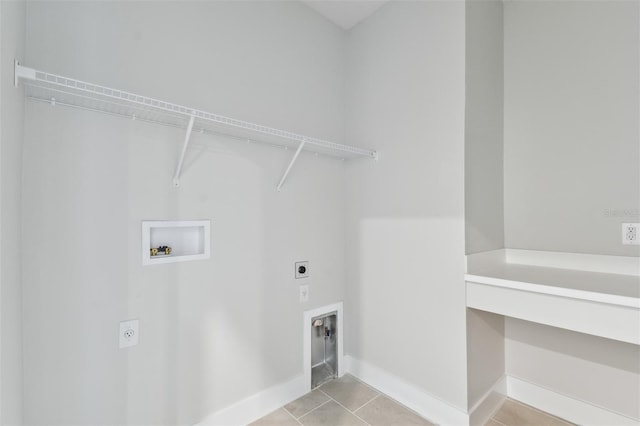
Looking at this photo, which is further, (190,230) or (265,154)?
(265,154)

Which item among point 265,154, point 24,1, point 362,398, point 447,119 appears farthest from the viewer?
point 362,398

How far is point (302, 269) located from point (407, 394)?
1060 millimetres

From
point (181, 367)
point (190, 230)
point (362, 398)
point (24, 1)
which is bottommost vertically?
point (362, 398)

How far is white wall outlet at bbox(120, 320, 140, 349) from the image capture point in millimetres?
1280

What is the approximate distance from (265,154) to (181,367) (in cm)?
127

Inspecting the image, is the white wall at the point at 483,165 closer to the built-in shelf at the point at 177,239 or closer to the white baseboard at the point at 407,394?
the white baseboard at the point at 407,394

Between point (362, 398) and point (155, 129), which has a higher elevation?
point (155, 129)

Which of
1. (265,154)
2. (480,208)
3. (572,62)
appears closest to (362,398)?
(480,208)

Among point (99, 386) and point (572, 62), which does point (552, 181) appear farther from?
point (99, 386)

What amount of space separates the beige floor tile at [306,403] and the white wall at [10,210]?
1.33m

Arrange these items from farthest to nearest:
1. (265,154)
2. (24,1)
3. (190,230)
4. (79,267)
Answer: (265,154) → (190,230) → (79,267) → (24,1)

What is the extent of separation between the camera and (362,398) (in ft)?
6.29

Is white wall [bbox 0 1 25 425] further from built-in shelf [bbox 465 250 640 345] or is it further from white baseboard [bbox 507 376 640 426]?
white baseboard [bbox 507 376 640 426]

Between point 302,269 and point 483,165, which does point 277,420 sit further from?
point 483,165
